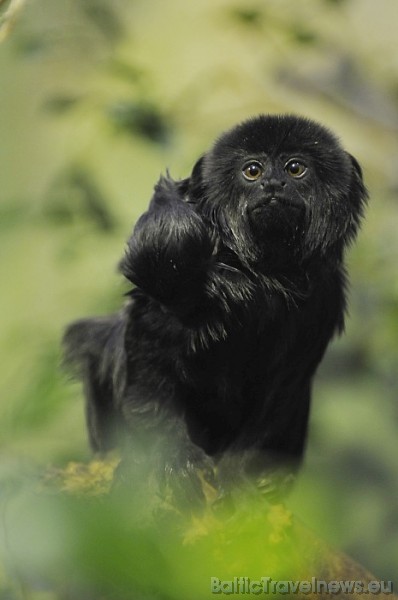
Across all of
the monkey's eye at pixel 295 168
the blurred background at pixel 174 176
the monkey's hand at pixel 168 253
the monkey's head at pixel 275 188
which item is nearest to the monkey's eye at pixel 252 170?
the monkey's head at pixel 275 188

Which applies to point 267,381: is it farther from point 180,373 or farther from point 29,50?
point 29,50

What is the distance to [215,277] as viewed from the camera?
11.0 feet

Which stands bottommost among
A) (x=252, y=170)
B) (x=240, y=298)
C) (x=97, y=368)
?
(x=97, y=368)

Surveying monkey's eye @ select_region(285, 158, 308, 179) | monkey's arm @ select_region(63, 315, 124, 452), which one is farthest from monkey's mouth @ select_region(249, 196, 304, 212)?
monkey's arm @ select_region(63, 315, 124, 452)

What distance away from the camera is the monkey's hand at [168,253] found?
10.2 ft

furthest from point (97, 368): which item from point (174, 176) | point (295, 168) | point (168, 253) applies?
point (174, 176)

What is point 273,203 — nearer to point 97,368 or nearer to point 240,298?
point 240,298

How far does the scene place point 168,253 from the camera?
10.2 ft

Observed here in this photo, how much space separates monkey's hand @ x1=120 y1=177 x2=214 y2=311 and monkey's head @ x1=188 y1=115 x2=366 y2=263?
18cm

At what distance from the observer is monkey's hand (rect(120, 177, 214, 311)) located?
3.10 m

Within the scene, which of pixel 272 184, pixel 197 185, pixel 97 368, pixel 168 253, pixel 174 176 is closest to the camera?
pixel 168 253

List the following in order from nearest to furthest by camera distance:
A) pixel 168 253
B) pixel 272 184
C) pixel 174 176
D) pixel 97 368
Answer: pixel 168 253
pixel 272 184
pixel 97 368
pixel 174 176

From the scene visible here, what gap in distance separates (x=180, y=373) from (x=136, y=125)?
6.25 feet

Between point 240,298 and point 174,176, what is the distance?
2.82 m
